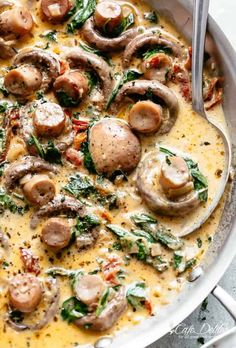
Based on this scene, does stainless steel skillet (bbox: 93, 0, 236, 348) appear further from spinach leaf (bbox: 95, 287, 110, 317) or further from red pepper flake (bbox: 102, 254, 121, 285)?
red pepper flake (bbox: 102, 254, 121, 285)

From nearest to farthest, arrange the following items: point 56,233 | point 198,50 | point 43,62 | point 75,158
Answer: point 56,233
point 75,158
point 198,50
point 43,62

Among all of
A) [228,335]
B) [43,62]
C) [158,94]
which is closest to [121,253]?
[228,335]

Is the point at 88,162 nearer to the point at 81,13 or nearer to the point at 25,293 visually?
the point at 25,293

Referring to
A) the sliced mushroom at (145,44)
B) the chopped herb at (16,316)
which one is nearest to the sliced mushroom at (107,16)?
the sliced mushroom at (145,44)

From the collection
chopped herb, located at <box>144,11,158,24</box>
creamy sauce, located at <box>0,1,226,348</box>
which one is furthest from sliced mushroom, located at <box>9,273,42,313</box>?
chopped herb, located at <box>144,11,158,24</box>

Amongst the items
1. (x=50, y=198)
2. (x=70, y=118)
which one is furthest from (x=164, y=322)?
(x=70, y=118)

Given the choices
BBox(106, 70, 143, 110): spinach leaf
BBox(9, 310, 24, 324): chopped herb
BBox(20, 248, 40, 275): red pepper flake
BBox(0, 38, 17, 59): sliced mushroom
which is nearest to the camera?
BBox(9, 310, 24, 324): chopped herb
